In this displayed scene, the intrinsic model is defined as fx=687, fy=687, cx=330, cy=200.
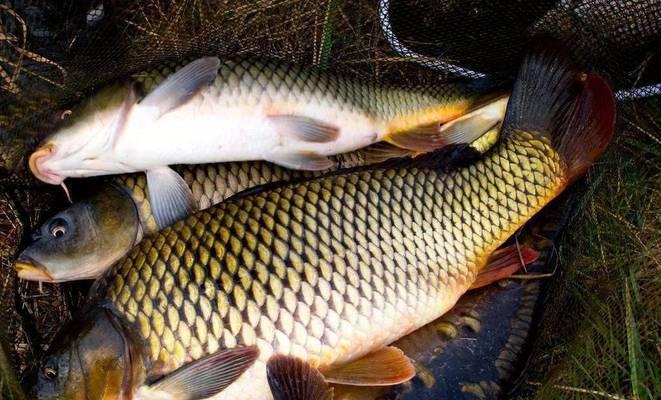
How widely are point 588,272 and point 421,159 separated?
56 centimetres

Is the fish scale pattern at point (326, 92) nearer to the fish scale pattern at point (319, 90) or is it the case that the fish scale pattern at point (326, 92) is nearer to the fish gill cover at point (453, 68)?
the fish scale pattern at point (319, 90)

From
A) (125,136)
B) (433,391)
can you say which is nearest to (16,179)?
(125,136)

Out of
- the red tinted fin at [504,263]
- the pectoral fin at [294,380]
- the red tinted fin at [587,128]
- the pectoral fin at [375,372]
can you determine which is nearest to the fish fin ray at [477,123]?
the red tinted fin at [587,128]

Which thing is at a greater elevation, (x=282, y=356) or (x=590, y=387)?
(x=282, y=356)

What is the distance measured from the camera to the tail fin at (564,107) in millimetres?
1767

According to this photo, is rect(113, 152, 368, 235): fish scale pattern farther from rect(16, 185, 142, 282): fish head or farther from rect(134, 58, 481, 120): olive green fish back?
rect(134, 58, 481, 120): olive green fish back

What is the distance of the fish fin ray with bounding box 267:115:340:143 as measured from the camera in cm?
181

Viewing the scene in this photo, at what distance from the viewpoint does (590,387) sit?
5.53ft

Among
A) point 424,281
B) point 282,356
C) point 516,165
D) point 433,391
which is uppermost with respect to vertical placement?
point 516,165

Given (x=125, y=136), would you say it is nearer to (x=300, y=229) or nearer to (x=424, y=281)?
(x=300, y=229)

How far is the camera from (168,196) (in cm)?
177

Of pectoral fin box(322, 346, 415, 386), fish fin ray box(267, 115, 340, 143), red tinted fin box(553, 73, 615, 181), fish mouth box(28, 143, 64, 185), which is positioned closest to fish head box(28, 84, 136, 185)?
fish mouth box(28, 143, 64, 185)

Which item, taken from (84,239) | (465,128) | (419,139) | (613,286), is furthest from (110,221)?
(613,286)

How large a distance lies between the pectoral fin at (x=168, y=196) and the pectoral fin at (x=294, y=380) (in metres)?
0.47
